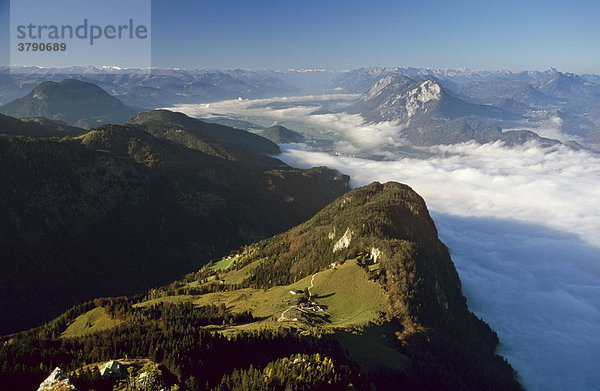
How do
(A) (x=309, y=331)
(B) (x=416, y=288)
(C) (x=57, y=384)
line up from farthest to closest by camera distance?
(B) (x=416, y=288) → (A) (x=309, y=331) → (C) (x=57, y=384)

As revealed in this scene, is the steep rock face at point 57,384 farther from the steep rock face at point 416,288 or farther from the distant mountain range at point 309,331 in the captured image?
the steep rock face at point 416,288

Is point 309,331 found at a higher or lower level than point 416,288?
higher

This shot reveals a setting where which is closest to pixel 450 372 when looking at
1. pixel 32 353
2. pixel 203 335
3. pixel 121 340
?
pixel 203 335

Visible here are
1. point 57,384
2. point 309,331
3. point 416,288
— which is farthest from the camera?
point 416,288

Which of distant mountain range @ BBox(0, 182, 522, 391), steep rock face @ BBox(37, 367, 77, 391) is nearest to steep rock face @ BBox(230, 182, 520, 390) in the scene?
distant mountain range @ BBox(0, 182, 522, 391)

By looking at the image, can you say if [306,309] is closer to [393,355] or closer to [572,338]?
[393,355]

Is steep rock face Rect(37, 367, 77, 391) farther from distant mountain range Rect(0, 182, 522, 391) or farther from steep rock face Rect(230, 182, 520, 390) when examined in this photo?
A: steep rock face Rect(230, 182, 520, 390)

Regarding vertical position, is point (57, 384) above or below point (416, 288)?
above

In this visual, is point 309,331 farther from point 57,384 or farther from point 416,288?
point 416,288

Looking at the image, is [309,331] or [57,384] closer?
[57,384]

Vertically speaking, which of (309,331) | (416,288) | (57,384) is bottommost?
(416,288)

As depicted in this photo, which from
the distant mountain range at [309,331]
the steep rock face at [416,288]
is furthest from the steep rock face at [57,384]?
the steep rock face at [416,288]

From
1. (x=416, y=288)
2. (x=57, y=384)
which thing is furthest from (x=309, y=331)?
(x=416, y=288)
